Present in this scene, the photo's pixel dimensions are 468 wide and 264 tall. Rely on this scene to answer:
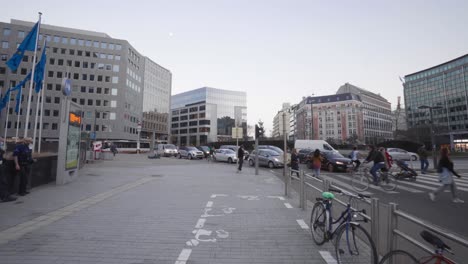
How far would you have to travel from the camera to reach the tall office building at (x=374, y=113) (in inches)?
5369

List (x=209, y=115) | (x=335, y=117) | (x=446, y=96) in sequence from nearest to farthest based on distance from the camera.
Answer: (x=446, y=96) → (x=209, y=115) → (x=335, y=117)

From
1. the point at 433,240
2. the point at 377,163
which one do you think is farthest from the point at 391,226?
the point at 377,163

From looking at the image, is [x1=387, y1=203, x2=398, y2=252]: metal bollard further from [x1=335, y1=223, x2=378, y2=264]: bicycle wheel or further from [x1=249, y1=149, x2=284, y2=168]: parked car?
[x1=249, y1=149, x2=284, y2=168]: parked car

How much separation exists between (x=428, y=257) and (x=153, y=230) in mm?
4645

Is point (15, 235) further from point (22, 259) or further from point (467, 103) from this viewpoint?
point (467, 103)

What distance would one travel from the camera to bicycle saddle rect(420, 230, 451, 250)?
2301 mm

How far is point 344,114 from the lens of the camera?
132 m

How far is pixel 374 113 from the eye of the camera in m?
143

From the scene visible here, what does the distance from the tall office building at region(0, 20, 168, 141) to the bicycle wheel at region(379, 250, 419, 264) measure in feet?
223

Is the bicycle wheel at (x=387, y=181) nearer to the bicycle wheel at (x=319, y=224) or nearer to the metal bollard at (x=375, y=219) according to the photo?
the bicycle wheel at (x=319, y=224)

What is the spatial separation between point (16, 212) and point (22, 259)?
3.58 meters

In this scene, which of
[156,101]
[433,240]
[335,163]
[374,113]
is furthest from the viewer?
[374,113]

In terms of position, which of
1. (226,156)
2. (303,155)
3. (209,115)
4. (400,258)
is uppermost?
(209,115)

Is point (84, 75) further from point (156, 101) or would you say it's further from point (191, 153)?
point (191, 153)
